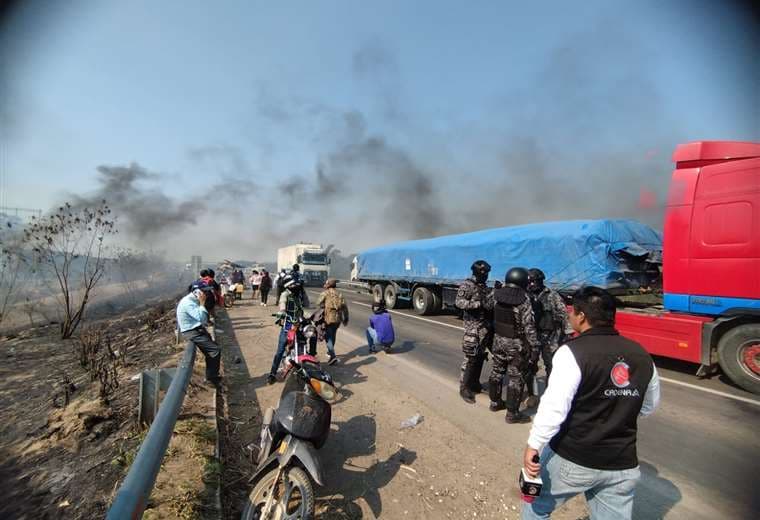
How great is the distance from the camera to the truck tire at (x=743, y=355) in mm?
5051

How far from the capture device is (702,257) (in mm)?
5457

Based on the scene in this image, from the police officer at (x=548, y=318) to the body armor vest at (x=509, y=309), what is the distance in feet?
1.40

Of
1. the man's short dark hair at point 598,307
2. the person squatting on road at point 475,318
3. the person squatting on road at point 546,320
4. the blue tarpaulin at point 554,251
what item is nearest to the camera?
the man's short dark hair at point 598,307

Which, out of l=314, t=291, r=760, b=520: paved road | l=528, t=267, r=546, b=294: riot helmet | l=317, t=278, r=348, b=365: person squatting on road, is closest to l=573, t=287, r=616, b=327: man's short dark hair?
l=314, t=291, r=760, b=520: paved road

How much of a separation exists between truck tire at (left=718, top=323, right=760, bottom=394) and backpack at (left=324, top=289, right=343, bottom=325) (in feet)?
19.7

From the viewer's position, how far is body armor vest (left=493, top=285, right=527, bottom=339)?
13.4 feet

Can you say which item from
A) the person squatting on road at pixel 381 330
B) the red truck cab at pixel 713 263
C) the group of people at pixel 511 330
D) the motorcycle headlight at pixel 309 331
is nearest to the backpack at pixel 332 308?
the person squatting on road at pixel 381 330

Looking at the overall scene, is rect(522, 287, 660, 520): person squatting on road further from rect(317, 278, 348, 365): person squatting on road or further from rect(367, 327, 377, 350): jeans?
rect(367, 327, 377, 350): jeans

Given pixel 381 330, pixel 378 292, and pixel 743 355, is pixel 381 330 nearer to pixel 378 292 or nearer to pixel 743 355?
pixel 743 355

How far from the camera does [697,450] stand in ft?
11.7

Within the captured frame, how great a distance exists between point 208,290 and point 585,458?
6339 mm

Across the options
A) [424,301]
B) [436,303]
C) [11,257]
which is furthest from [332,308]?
[11,257]

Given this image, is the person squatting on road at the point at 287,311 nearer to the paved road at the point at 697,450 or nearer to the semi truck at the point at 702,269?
the paved road at the point at 697,450

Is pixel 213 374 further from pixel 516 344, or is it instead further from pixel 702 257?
pixel 702 257
